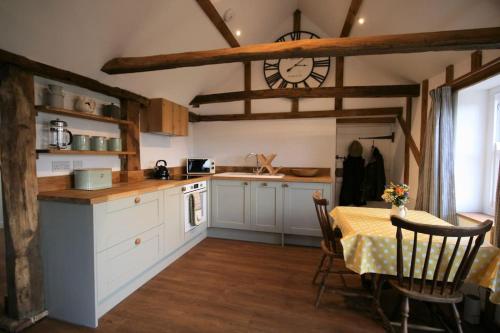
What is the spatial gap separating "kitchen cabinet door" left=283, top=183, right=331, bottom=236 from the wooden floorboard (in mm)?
459

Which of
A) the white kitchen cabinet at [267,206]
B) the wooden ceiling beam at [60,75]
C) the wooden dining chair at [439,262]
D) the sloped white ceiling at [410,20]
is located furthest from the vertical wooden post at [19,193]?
the sloped white ceiling at [410,20]

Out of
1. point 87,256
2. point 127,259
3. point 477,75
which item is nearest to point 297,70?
point 477,75

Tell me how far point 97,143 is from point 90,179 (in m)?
0.42

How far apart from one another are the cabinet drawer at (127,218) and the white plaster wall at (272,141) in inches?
72.2

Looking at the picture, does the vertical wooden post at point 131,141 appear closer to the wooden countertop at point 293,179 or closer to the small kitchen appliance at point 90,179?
the small kitchen appliance at point 90,179

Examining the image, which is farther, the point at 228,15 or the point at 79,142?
the point at 228,15

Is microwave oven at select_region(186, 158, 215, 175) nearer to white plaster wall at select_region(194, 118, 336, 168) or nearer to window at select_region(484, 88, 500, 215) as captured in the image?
white plaster wall at select_region(194, 118, 336, 168)

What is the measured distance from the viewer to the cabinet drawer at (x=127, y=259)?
184 cm

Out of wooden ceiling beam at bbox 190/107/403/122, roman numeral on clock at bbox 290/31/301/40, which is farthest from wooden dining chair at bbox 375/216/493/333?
roman numeral on clock at bbox 290/31/301/40

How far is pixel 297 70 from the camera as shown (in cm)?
371

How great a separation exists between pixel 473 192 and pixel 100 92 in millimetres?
3942

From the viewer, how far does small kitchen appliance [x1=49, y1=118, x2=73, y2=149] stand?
1.99 meters

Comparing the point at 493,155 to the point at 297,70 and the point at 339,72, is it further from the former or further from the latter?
the point at 297,70

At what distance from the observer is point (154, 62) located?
2.11 m
